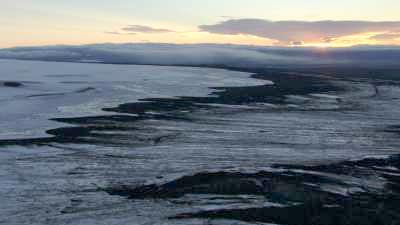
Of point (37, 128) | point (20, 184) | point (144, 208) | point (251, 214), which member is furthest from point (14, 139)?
point (251, 214)

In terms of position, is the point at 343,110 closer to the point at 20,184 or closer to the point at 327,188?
the point at 327,188

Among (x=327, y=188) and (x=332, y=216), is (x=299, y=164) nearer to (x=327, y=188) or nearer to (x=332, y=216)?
(x=327, y=188)

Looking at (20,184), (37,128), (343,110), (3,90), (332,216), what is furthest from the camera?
(3,90)

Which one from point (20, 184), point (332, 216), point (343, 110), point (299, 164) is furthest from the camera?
point (343, 110)

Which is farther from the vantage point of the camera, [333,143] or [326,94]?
[326,94]

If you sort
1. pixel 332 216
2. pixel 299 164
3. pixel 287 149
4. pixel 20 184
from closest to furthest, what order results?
pixel 332 216
pixel 20 184
pixel 299 164
pixel 287 149

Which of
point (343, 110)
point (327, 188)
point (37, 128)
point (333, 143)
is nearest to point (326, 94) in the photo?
point (343, 110)
